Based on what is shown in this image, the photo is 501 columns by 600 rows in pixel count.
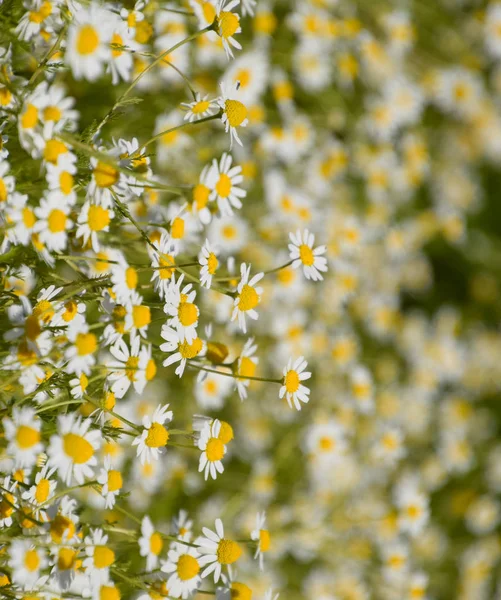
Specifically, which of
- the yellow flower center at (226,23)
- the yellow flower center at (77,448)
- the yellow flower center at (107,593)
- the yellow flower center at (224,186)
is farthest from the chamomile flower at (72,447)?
the yellow flower center at (226,23)

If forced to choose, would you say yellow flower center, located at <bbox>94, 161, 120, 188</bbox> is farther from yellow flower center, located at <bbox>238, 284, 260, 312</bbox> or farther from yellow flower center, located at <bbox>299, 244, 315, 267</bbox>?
yellow flower center, located at <bbox>299, 244, 315, 267</bbox>

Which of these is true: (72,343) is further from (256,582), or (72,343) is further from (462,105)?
(462,105)

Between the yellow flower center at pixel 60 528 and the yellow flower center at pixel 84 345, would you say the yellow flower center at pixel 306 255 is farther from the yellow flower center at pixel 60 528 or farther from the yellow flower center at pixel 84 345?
the yellow flower center at pixel 60 528

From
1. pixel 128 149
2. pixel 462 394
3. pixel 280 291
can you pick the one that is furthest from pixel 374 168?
pixel 128 149

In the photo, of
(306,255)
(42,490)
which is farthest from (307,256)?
(42,490)

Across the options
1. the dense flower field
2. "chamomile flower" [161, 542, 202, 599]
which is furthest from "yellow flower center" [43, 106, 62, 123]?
"chamomile flower" [161, 542, 202, 599]

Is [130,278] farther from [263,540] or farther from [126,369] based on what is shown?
[263,540]
